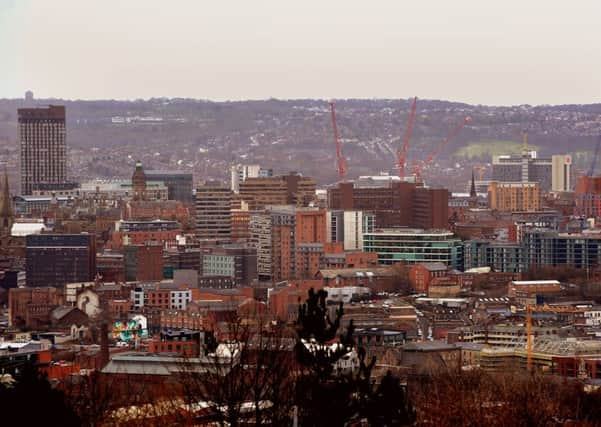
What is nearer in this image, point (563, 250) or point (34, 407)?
point (34, 407)

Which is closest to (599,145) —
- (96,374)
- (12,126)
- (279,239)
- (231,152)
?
(231,152)

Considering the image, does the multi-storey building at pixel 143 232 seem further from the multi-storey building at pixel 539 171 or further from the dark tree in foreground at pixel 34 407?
the dark tree in foreground at pixel 34 407

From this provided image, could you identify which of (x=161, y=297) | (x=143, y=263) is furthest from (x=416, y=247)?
(x=161, y=297)

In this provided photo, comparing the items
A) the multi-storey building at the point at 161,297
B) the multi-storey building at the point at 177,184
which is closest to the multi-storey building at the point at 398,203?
the multi-storey building at the point at 161,297

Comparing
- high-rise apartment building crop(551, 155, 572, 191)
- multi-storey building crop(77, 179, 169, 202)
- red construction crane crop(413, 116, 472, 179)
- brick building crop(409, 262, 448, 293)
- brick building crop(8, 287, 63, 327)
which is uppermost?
red construction crane crop(413, 116, 472, 179)

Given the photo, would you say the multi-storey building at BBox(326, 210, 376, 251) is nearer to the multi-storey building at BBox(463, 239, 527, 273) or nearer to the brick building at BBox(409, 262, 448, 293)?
the multi-storey building at BBox(463, 239, 527, 273)

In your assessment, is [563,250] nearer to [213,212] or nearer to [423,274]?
[423,274]

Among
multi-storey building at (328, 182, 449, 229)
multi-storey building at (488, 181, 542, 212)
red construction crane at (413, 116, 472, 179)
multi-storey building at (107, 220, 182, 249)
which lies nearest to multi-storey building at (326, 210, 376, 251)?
multi-storey building at (328, 182, 449, 229)
